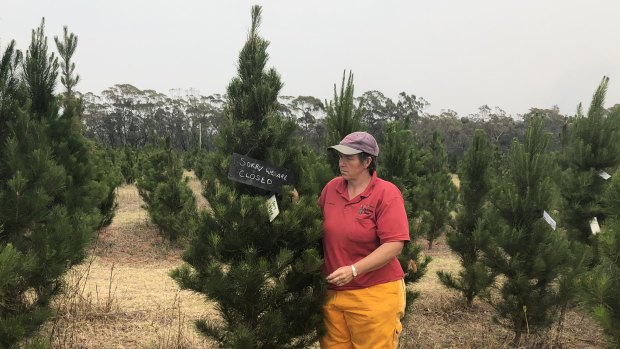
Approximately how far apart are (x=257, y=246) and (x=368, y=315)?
826 mm

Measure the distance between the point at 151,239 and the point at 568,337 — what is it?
10.2 metres

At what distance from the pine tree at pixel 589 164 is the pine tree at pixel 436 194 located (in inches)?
139

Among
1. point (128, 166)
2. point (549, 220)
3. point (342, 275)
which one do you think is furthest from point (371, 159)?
point (128, 166)

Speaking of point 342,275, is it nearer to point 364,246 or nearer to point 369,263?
point 369,263

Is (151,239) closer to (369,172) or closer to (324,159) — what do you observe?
(324,159)

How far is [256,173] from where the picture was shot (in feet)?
10.0

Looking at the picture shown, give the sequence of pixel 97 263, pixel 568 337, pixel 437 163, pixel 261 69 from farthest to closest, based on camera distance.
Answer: pixel 437 163 < pixel 97 263 < pixel 568 337 < pixel 261 69

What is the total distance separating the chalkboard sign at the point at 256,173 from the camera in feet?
9.87

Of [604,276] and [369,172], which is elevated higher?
[369,172]

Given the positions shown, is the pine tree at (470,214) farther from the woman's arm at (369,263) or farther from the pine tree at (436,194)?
the woman's arm at (369,263)

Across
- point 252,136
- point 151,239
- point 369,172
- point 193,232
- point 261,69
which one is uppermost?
point 261,69

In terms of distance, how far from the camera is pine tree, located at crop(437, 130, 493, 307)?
6.93m

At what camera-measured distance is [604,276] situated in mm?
2896

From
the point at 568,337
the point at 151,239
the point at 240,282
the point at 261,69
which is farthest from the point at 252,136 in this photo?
the point at 151,239
